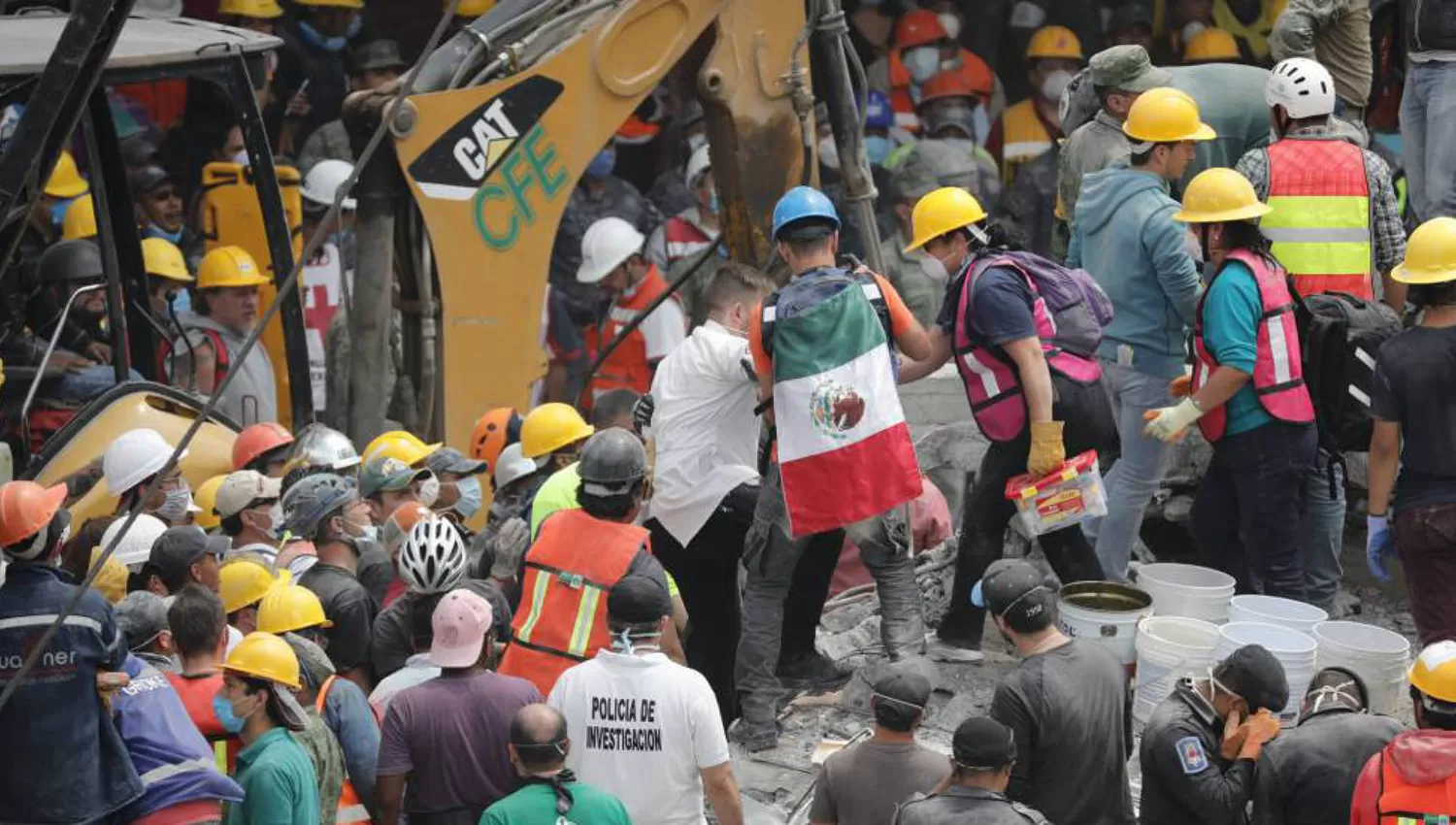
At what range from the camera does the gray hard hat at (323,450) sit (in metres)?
9.09

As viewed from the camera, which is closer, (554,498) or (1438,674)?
(1438,674)

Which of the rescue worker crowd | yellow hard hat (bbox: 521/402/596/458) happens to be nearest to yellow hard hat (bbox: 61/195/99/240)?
the rescue worker crowd

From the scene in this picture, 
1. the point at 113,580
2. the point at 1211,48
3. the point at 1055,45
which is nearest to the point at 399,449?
the point at 113,580

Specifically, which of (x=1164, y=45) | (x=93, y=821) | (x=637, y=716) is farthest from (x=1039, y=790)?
(x=1164, y=45)

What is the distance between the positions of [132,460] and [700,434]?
7.68 ft

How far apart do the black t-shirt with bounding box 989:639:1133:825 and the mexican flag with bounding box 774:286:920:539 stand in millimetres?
1384

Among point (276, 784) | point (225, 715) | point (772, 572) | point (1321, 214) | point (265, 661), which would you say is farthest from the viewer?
point (1321, 214)

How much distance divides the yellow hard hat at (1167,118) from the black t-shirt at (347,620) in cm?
371

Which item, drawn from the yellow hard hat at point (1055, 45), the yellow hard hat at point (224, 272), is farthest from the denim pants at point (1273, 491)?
the yellow hard hat at point (1055, 45)

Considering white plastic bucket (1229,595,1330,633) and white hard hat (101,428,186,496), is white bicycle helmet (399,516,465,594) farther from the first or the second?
white plastic bucket (1229,595,1330,633)

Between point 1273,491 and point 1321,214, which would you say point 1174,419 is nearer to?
point 1273,491

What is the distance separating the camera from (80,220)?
11.5m

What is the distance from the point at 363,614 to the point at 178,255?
4441 mm

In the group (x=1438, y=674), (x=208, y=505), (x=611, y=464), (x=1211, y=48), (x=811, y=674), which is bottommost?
(x=811, y=674)
